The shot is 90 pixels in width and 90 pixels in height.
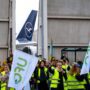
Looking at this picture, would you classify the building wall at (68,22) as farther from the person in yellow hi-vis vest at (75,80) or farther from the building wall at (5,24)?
the person in yellow hi-vis vest at (75,80)

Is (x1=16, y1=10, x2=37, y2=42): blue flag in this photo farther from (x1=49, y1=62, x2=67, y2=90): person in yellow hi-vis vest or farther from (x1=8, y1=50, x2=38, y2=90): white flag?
(x1=8, y1=50, x2=38, y2=90): white flag

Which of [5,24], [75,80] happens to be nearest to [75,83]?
[75,80]

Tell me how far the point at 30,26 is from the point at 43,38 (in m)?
1.25

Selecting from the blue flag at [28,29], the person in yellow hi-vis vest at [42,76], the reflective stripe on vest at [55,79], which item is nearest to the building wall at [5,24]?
the blue flag at [28,29]

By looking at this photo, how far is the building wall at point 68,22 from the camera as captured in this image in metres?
29.1

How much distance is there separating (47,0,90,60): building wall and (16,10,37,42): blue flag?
107 cm

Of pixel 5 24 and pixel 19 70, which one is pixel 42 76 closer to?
pixel 19 70

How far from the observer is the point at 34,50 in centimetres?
3044

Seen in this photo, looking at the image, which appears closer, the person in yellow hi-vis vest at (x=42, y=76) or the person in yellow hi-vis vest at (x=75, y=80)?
the person in yellow hi-vis vest at (x=75, y=80)

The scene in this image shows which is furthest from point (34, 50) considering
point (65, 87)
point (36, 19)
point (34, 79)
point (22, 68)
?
point (22, 68)

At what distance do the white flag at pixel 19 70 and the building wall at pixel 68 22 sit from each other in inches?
643

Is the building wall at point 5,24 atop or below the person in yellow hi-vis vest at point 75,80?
atop

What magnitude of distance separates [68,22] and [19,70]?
A: 17359 mm

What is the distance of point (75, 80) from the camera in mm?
14359
